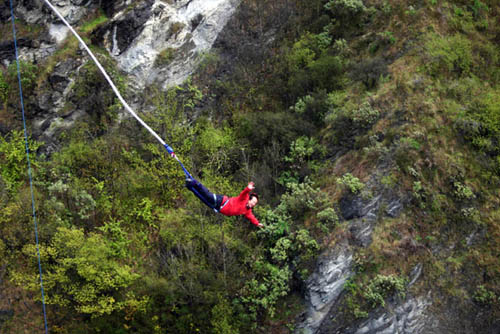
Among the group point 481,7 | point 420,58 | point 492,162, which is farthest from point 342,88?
point 481,7

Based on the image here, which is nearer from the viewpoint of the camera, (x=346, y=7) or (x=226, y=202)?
(x=226, y=202)

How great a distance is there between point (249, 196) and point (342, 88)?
8758mm

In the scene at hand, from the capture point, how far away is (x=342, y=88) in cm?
1636

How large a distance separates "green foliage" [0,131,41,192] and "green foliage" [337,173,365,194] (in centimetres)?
1337

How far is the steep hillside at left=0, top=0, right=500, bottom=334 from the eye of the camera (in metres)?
12.8

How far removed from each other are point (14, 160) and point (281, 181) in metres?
12.5

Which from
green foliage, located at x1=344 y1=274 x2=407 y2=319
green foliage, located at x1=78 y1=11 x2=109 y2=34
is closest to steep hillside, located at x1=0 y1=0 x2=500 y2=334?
green foliage, located at x1=344 y1=274 x2=407 y2=319

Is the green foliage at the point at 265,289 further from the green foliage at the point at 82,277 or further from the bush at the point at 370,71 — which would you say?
the bush at the point at 370,71

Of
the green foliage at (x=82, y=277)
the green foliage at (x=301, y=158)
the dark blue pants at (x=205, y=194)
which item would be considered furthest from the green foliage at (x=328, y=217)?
the green foliage at (x=82, y=277)

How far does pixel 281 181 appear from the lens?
597 inches

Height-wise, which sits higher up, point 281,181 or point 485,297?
point 281,181

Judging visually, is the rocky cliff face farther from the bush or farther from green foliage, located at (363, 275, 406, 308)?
green foliage, located at (363, 275, 406, 308)

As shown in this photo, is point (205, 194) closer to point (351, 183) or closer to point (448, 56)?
point (351, 183)

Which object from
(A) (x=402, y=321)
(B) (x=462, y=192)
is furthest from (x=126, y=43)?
(A) (x=402, y=321)
